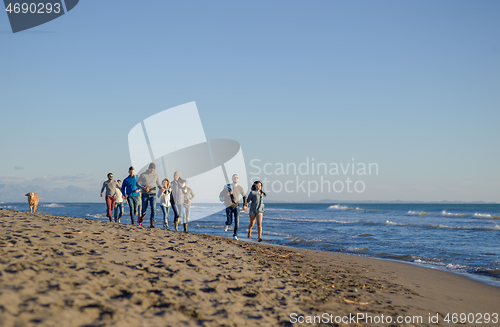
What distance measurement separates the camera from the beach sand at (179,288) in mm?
3379

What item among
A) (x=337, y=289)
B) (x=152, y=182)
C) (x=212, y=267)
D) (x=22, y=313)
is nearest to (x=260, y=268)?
(x=212, y=267)

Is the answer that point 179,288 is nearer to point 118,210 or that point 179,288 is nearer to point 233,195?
point 233,195

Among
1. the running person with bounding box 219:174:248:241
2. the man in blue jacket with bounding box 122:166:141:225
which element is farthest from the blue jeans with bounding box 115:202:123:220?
the running person with bounding box 219:174:248:241

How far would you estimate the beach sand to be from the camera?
3379mm

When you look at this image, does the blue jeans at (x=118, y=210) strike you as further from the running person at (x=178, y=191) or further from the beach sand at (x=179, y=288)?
the beach sand at (x=179, y=288)

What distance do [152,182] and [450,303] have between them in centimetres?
883

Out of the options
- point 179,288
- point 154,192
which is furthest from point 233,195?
point 179,288

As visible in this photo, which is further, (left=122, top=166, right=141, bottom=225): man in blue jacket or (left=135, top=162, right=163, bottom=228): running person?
(left=122, top=166, right=141, bottom=225): man in blue jacket

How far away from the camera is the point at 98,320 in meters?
3.10

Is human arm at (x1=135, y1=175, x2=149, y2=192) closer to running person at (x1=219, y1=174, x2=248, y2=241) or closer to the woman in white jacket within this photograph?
the woman in white jacket

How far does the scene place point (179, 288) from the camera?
4449mm

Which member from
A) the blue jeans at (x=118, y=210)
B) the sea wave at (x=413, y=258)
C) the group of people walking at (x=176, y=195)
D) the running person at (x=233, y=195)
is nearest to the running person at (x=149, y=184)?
the group of people walking at (x=176, y=195)

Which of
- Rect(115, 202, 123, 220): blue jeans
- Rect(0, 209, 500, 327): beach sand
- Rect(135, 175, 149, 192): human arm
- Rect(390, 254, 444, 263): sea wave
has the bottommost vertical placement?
Rect(390, 254, 444, 263): sea wave

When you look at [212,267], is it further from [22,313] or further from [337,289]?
[22,313]
